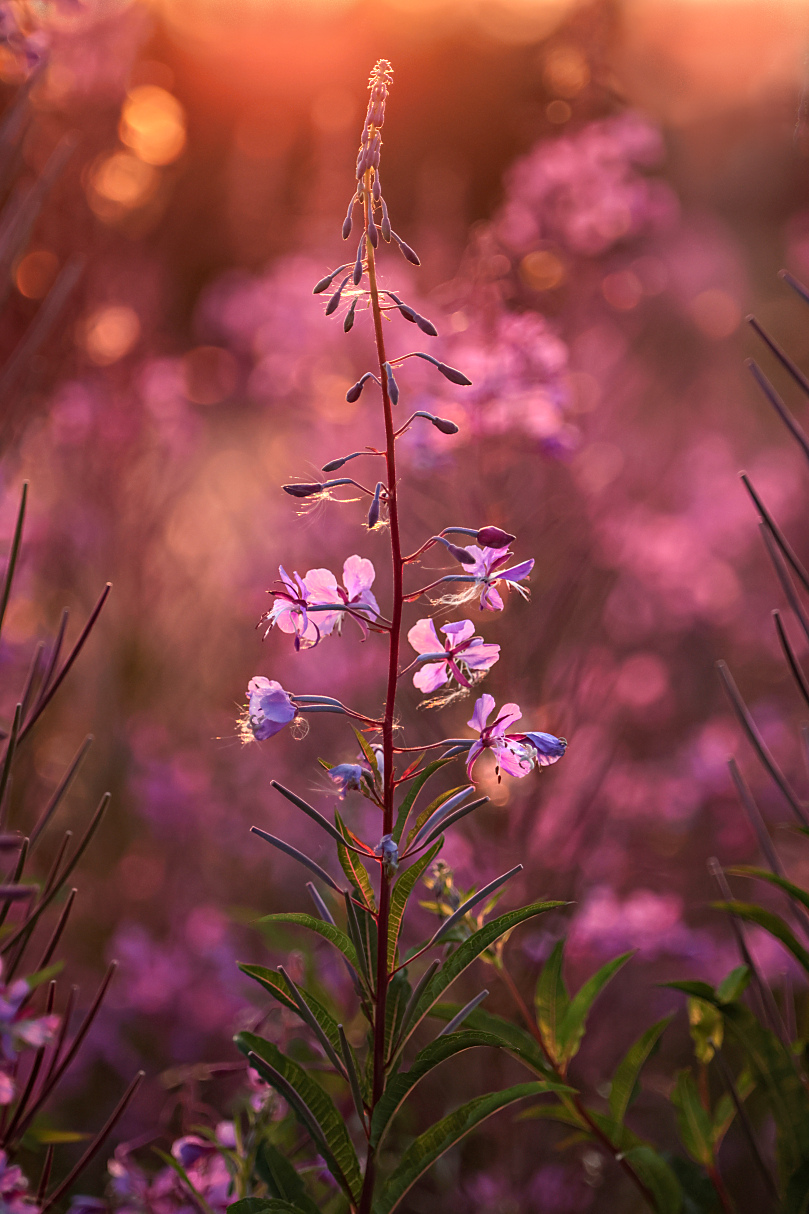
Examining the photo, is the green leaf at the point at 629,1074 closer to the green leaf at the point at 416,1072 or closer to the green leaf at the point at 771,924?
the green leaf at the point at 771,924

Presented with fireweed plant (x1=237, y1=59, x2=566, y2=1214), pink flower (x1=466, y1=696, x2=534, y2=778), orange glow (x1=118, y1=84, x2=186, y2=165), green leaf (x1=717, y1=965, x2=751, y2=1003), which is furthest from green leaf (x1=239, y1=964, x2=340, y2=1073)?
orange glow (x1=118, y1=84, x2=186, y2=165)

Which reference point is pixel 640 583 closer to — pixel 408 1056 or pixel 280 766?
pixel 280 766

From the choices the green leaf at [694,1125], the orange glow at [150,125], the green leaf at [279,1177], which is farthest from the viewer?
the orange glow at [150,125]

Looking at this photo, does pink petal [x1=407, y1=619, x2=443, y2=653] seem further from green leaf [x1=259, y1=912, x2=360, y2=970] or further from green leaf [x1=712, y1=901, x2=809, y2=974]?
green leaf [x1=712, y1=901, x2=809, y2=974]

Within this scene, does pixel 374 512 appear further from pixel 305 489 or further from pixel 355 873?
pixel 355 873

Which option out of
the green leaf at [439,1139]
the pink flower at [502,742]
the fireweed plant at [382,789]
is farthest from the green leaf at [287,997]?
the pink flower at [502,742]

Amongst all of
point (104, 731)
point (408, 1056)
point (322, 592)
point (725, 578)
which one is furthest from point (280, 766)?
point (322, 592)

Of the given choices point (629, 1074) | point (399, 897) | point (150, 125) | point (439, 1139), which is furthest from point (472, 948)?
point (150, 125)
